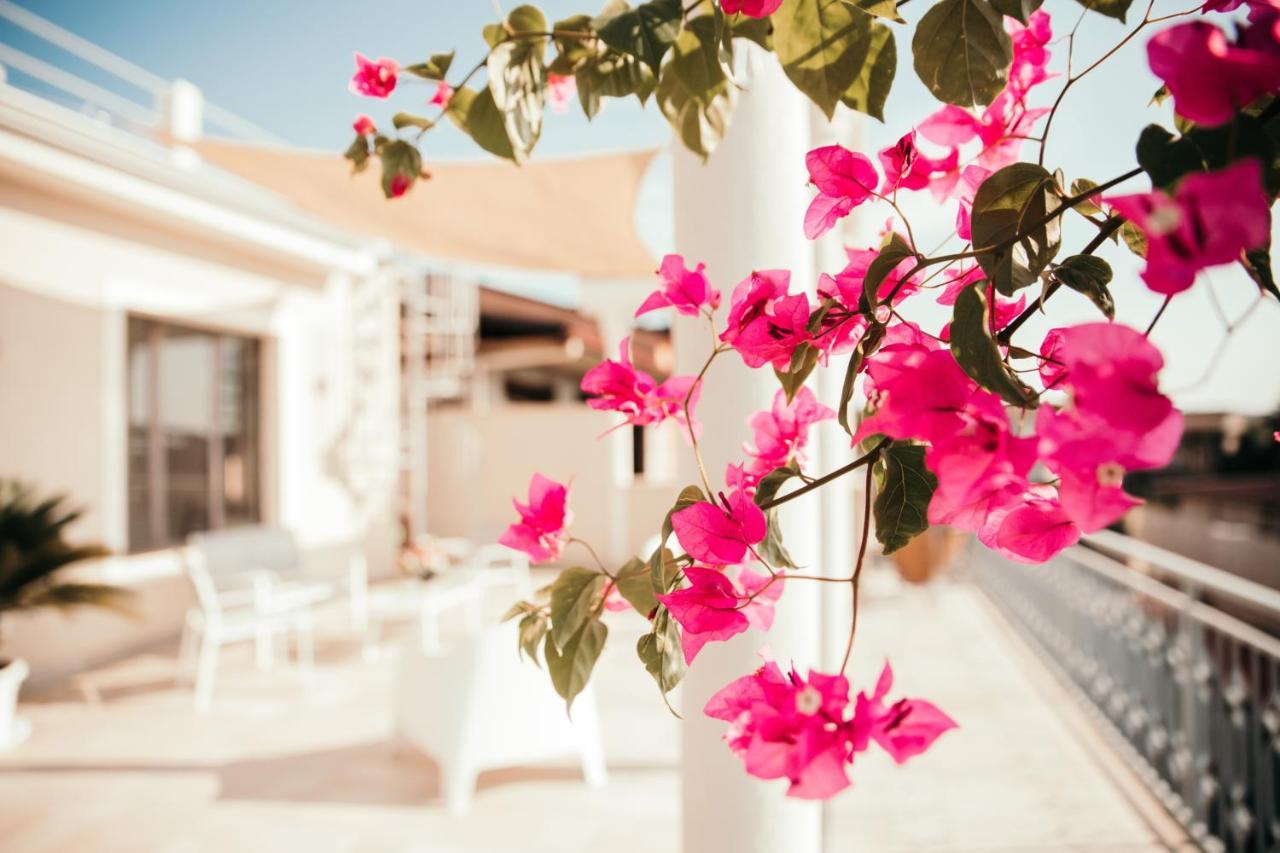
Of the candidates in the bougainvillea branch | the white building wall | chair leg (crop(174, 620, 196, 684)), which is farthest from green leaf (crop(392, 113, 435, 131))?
chair leg (crop(174, 620, 196, 684))

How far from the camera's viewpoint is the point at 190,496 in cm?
574

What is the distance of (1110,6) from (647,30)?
0.29 meters

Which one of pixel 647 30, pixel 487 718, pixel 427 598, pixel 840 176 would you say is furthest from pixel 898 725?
pixel 427 598

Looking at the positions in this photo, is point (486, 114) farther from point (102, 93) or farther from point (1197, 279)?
point (102, 93)

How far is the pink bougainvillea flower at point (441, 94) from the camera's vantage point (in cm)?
71

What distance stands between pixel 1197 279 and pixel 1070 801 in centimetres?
329

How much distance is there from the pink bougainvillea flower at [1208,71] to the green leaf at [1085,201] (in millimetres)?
192

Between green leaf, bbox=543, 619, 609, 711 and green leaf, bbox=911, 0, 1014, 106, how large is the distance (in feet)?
1.45

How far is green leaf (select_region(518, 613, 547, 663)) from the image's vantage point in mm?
589

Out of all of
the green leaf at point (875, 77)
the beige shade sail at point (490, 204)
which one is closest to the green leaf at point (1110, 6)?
the green leaf at point (875, 77)

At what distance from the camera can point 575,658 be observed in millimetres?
554

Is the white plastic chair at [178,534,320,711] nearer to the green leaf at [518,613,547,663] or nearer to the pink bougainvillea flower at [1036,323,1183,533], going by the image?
the green leaf at [518,613,547,663]

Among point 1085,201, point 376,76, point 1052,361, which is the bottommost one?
point 1052,361

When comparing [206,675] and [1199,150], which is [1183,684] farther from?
[206,675]
